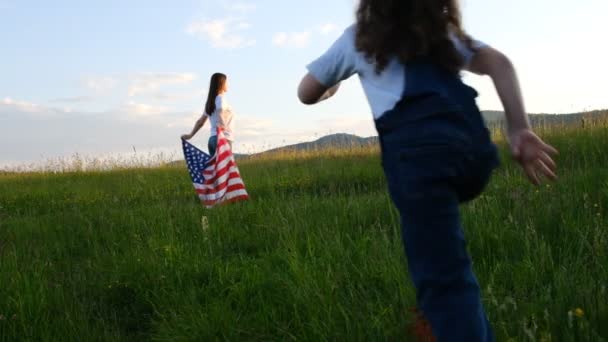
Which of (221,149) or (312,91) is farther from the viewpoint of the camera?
(221,149)

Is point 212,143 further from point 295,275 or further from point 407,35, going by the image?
point 407,35

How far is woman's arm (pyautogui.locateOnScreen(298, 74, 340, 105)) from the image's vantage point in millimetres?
2002

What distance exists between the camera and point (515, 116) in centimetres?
181

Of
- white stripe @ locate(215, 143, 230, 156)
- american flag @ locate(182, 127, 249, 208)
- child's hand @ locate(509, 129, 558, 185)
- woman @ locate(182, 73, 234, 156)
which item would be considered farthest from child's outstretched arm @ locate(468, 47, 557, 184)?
woman @ locate(182, 73, 234, 156)

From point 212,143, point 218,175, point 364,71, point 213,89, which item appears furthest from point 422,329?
point 213,89

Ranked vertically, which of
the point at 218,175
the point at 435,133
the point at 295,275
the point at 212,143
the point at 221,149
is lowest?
the point at 295,275

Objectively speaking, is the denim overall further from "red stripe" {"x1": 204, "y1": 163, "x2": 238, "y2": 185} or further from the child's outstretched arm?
"red stripe" {"x1": 204, "y1": 163, "x2": 238, "y2": 185}

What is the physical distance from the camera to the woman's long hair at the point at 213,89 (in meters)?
9.16

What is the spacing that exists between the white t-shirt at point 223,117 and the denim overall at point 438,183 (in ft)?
24.0

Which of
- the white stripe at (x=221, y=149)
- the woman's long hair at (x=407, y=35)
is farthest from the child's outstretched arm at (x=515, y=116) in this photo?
the white stripe at (x=221, y=149)

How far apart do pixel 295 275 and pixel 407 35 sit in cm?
180

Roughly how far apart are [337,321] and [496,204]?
7.85 ft

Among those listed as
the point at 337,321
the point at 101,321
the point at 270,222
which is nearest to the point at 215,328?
the point at 337,321

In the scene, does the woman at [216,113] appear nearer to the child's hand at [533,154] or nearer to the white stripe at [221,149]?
the white stripe at [221,149]
